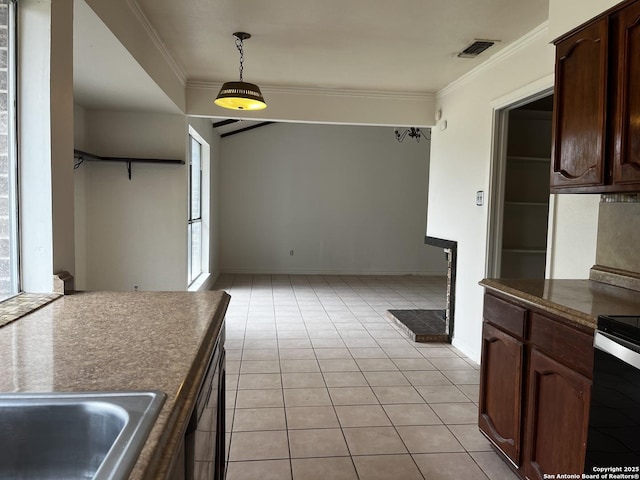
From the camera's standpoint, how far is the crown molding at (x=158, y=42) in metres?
2.82

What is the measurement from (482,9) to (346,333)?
306cm

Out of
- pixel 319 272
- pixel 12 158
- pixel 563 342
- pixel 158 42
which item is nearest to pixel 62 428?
pixel 12 158

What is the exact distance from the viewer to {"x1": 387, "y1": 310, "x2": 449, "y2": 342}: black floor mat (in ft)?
14.3

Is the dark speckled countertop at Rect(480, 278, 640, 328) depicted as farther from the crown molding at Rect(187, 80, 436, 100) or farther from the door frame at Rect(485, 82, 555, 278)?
the crown molding at Rect(187, 80, 436, 100)

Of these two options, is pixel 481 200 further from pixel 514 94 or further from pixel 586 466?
pixel 586 466

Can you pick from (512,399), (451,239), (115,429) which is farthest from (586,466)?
(451,239)

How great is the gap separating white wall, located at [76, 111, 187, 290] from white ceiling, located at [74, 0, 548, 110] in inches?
14.5

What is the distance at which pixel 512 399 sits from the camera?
2.13m

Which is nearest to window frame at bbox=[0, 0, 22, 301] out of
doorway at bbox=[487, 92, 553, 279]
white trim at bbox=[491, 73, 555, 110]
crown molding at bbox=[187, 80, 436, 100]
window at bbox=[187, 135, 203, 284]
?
white trim at bbox=[491, 73, 555, 110]

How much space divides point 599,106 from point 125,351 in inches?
81.9

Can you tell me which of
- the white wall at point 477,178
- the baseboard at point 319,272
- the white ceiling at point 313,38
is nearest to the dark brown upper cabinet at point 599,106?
the white wall at point 477,178

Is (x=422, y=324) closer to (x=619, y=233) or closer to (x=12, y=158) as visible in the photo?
(x=619, y=233)

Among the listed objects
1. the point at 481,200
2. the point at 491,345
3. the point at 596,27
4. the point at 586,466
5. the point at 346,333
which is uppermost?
the point at 596,27

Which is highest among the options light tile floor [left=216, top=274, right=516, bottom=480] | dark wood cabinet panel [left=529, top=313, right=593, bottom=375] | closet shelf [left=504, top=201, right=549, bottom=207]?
closet shelf [left=504, top=201, right=549, bottom=207]
